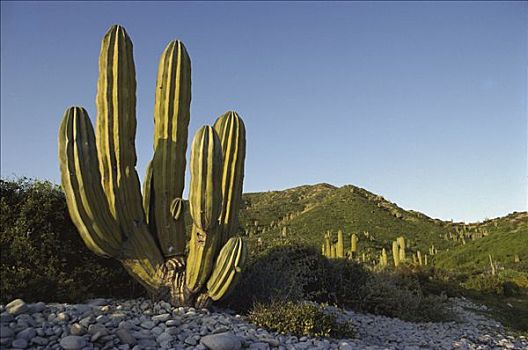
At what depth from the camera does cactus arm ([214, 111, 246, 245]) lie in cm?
691

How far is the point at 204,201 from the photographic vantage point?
6.19 meters

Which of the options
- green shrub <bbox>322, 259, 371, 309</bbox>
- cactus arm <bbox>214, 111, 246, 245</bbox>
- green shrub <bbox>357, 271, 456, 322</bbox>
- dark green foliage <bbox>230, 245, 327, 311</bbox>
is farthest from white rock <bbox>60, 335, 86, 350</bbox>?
green shrub <bbox>357, 271, 456, 322</bbox>

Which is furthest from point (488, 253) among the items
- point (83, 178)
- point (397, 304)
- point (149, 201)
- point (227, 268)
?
point (83, 178)

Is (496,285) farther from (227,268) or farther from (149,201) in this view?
(149,201)

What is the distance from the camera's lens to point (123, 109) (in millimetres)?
6570

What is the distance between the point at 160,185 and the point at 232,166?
105cm

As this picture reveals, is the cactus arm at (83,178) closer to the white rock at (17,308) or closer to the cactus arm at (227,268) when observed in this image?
the white rock at (17,308)

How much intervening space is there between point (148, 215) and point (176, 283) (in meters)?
1.09

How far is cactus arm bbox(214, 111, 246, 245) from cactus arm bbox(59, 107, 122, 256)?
A: 1635mm

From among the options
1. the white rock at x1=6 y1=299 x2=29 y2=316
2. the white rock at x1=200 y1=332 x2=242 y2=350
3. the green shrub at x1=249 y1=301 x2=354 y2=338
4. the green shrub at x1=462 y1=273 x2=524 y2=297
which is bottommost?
the white rock at x1=200 y1=332 x2=242 y2=350

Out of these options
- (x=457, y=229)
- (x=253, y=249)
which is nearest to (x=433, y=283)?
(x=253, y=249)

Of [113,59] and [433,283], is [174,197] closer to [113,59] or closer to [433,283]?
[113,59]

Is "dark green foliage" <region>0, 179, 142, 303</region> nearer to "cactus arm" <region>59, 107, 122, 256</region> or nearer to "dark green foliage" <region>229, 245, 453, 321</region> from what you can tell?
"cactus arm" <region>59, 107, 122, 256</region>

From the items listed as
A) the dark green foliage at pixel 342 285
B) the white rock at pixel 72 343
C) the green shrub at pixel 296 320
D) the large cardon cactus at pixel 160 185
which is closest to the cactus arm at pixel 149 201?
the large cardon cactus at pixel 160 185
